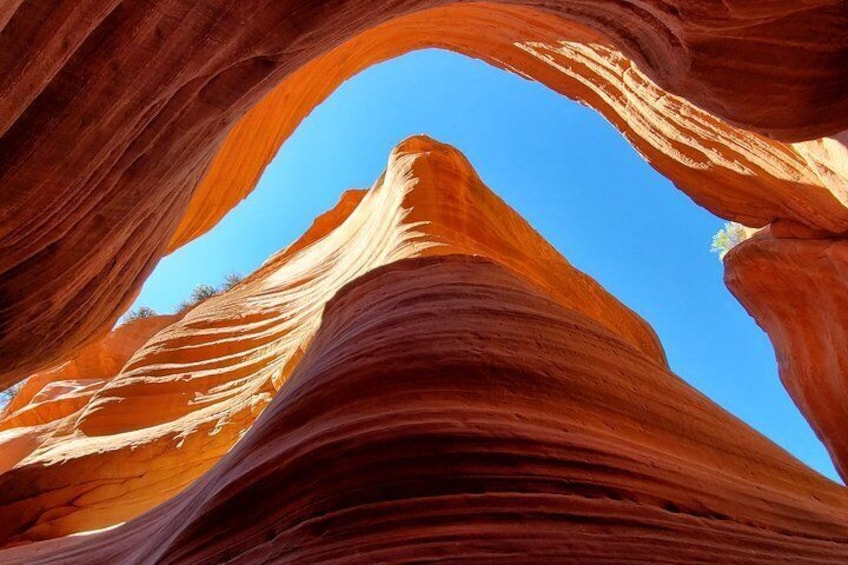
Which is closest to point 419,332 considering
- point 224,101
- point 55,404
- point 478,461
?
point 478,461

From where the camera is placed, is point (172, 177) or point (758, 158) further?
point (758, 158)

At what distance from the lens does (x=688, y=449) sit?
8.42 ft

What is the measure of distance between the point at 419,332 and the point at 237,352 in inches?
201

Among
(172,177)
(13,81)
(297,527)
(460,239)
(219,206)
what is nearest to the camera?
(297,527)

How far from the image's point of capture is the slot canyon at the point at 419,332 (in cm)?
191

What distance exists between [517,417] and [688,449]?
925 mm

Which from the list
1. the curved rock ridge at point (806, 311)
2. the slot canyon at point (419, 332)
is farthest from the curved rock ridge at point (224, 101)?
the curved rock ridge at point (806, 311)

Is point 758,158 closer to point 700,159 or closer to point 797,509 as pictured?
point 700,159

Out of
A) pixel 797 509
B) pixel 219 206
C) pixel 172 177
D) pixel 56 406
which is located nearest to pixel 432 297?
pixel 172 177

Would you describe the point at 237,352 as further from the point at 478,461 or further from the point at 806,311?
the point at 806,311

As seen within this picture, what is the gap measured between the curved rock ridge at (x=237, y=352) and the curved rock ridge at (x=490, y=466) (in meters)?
1.46

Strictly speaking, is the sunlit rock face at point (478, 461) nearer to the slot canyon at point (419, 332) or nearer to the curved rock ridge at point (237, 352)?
the slot canyon at point (419, 332)

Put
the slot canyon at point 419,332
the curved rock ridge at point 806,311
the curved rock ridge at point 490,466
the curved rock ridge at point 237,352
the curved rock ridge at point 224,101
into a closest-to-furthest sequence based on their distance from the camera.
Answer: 1. the curved rock ridge at point 490,466
2. the slot canyon at point 419,332
3. the curved rock ridge at point 224,101
4. the curved rock ridge at point 237,352
5. the curved rock ridge at point 806,311

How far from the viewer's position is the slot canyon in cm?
191
